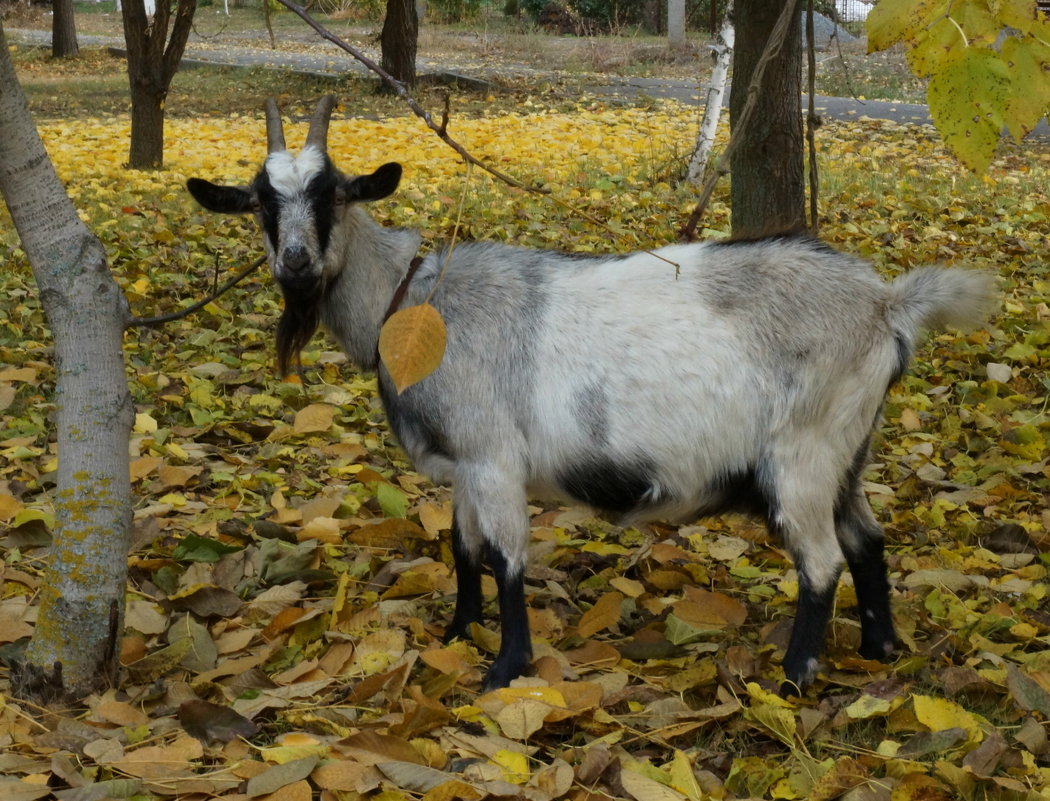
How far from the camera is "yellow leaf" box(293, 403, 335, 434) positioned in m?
5.66

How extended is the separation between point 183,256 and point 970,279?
582cm

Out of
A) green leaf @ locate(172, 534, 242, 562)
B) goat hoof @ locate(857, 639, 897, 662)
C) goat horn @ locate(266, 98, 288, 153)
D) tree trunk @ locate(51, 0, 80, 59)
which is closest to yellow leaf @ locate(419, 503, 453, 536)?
green leaf @ locate(172, 534, 242, 562)

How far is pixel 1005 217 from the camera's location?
9.20m

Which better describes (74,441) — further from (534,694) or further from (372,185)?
(534,694)

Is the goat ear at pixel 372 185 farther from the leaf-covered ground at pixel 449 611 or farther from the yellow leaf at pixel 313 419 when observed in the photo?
the yellow leaf at pixel 313 419

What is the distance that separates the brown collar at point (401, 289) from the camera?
4.23 metres

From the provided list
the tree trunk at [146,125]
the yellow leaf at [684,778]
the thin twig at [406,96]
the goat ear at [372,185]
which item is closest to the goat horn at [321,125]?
the goat ear at [372,185]

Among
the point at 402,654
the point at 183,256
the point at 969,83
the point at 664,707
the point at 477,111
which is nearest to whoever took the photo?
the point at 969,83

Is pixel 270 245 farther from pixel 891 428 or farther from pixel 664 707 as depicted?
pixel 891 428

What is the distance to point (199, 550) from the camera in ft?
14.7

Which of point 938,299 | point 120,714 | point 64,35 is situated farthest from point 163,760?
point 64,35

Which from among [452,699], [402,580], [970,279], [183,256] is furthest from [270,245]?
[183,256]

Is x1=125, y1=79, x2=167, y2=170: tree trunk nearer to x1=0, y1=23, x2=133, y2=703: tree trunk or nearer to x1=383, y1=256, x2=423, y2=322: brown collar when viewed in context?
x1=383, y1=256, x2=423, y2=322: brown collar

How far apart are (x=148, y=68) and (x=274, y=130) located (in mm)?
7909
